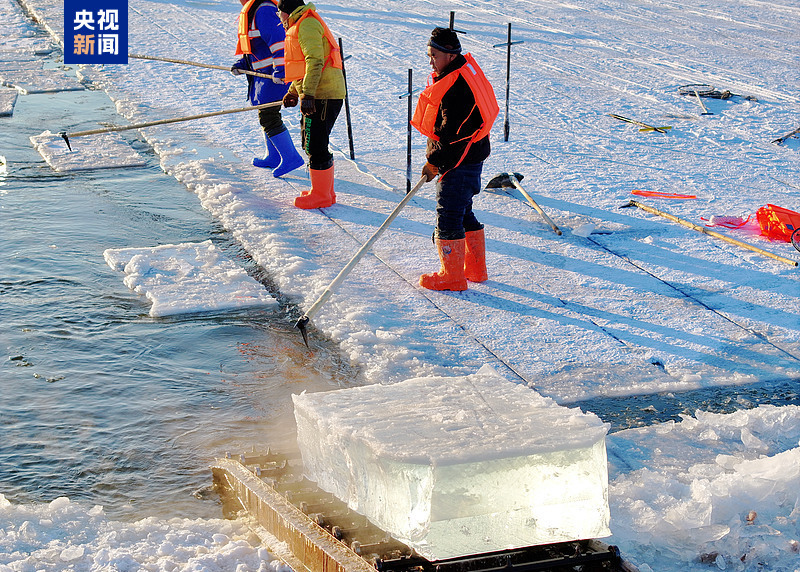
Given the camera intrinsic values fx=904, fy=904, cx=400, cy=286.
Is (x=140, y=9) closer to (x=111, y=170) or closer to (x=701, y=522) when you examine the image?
(x=111, y=170)

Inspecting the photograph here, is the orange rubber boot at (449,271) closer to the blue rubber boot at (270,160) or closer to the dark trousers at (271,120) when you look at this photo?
the dark trousers at (271,120)

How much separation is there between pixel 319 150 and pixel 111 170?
2.39 metres

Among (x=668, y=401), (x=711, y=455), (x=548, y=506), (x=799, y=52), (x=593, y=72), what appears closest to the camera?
(x=548, y=506)

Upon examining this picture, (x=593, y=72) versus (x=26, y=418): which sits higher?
(x=593, y=72)

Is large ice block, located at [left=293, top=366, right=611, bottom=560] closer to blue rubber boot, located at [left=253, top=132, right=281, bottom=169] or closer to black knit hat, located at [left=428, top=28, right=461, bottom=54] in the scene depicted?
black knit hat, located at [left=428, top=28, right=461, bottom=54]

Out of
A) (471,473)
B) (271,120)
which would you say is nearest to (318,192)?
(271,120)

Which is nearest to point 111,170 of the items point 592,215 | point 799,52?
point 592,215

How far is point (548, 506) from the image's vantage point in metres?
3.09

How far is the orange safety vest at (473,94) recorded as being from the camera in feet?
18.2

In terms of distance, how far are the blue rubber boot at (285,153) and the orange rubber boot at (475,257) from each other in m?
2.84

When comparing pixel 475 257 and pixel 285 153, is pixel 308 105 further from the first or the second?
pixel 475 257

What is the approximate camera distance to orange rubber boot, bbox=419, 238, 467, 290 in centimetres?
599

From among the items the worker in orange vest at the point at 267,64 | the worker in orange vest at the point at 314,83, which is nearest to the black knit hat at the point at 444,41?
the worker in orange vest at the point at 314,83

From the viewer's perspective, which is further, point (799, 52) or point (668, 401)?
point (799, 52)
